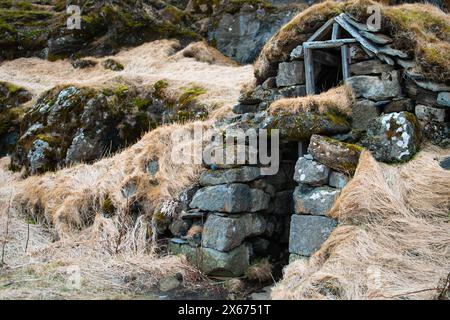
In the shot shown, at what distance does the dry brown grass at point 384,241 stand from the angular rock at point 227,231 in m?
1.10

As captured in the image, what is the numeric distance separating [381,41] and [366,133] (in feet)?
5.08

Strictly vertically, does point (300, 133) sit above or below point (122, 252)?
above

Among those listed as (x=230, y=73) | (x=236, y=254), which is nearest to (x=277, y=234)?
(x=236, y=254)

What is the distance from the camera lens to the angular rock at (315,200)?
6074 millimetres

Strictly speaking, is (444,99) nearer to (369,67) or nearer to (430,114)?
(430,114)

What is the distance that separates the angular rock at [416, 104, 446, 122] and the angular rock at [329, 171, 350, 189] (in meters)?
1.84

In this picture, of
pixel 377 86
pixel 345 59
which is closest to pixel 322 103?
pixel 377 86

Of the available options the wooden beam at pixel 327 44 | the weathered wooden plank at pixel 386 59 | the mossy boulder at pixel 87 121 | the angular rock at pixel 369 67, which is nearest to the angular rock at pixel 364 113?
the angular rock at pixel 369 67

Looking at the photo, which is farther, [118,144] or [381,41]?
[118,144]

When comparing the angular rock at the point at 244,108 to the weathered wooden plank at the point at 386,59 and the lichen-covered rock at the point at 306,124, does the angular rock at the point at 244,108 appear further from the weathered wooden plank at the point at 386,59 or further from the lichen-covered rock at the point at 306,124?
the weathered wooden plank at the point at 386,59

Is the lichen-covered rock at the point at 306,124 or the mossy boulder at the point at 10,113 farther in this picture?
the mossy boulder at the point at 10,113

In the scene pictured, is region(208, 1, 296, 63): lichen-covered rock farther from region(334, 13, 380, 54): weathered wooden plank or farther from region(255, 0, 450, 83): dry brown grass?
region(334, 13, 380, 54): weathered wooden plank
